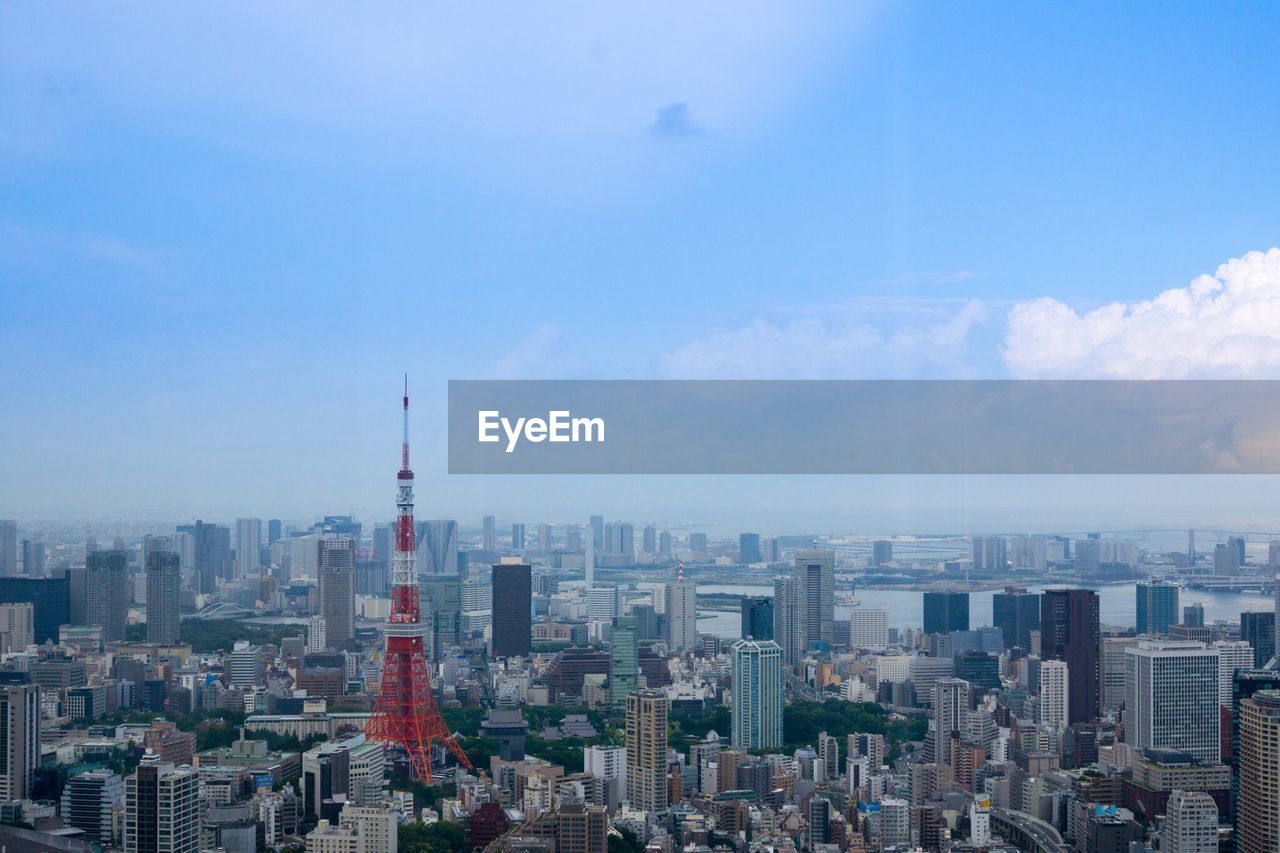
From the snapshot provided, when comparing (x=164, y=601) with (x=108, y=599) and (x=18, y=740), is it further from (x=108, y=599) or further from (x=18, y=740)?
(x=18, y=740)

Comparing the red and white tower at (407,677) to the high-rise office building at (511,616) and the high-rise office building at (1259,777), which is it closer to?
the high-rise office building at (511,616)

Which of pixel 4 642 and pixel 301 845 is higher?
pixel 4 642

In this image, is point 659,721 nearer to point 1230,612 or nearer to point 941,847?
point 941,847

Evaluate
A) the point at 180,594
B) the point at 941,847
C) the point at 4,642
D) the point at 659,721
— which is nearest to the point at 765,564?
the point at 659,721

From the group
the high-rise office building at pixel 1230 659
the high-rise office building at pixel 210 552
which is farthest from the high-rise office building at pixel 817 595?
the high-rise office building at pixel 210 552

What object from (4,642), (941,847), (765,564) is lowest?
(941,847)

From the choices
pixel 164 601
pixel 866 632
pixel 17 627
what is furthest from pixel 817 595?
pixel 17 627
